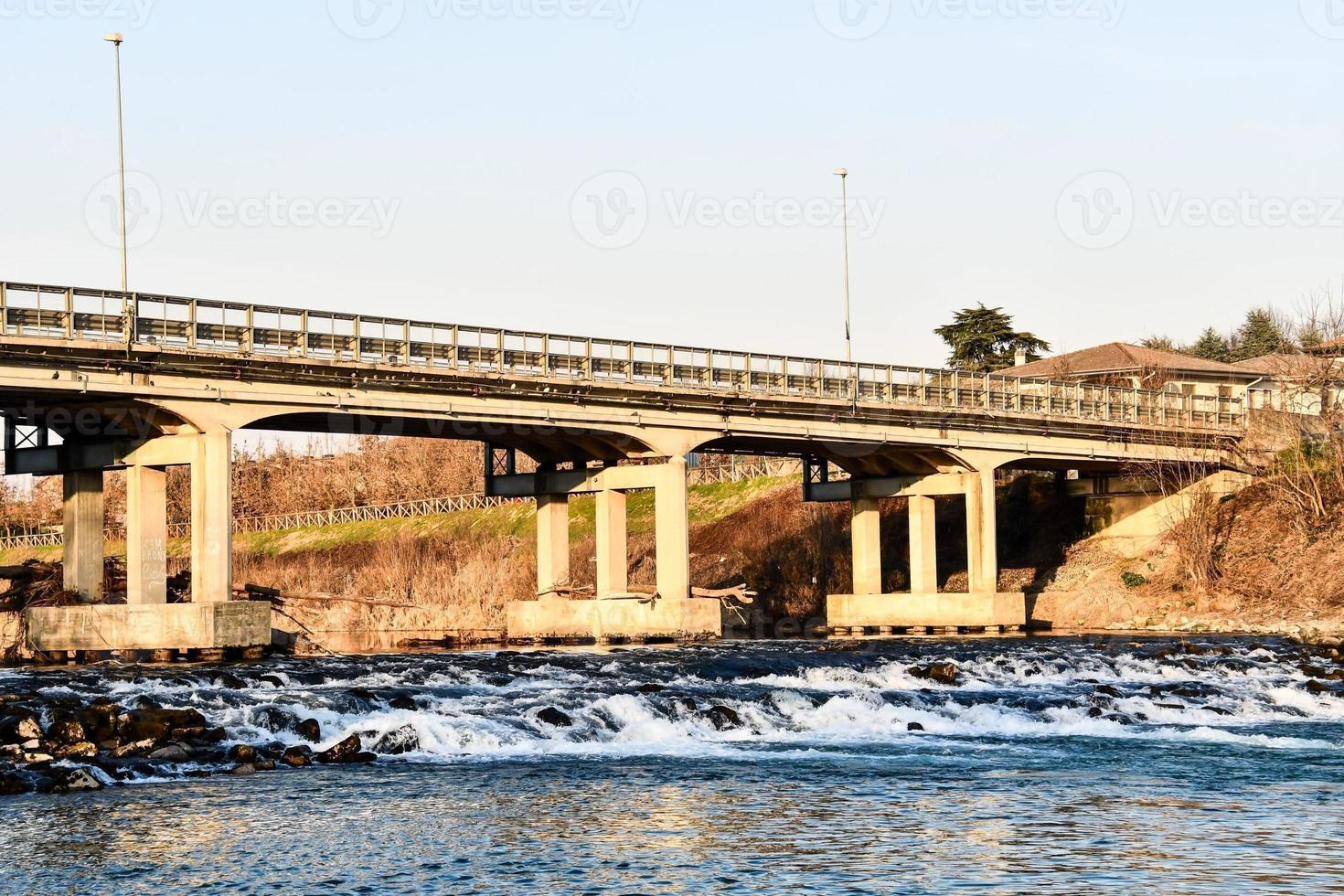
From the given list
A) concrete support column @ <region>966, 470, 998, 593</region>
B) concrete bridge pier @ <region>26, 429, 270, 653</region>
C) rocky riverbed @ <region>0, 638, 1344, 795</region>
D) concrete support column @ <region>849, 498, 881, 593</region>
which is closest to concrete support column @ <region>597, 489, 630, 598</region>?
concrete support column @ <region>849, 498, 881, 593</region>

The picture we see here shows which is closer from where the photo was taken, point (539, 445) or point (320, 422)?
point (320, 422)

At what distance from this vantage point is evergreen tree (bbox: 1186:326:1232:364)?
15925cm

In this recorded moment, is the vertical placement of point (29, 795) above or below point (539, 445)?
below

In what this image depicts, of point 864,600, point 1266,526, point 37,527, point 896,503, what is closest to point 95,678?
point 864,600

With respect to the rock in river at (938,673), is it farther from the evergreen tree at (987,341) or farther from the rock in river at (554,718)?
the evergreen tree at (987,341)

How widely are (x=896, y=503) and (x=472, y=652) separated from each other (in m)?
48.9

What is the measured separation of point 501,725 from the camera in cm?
3309

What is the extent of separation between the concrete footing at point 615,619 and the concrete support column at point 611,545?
101 cm

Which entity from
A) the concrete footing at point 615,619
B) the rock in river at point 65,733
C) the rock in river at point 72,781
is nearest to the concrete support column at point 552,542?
the concrete footing at point 615,619

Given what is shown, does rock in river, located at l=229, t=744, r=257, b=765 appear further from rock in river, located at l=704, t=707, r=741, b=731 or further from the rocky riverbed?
rock in river, located at l=704, t=707, r=741, b=731

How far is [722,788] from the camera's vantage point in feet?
87.1

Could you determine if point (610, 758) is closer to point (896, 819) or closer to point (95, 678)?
point (896, 819)

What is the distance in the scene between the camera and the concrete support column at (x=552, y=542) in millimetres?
71688

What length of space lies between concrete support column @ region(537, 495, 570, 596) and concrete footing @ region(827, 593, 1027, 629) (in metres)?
14.3
